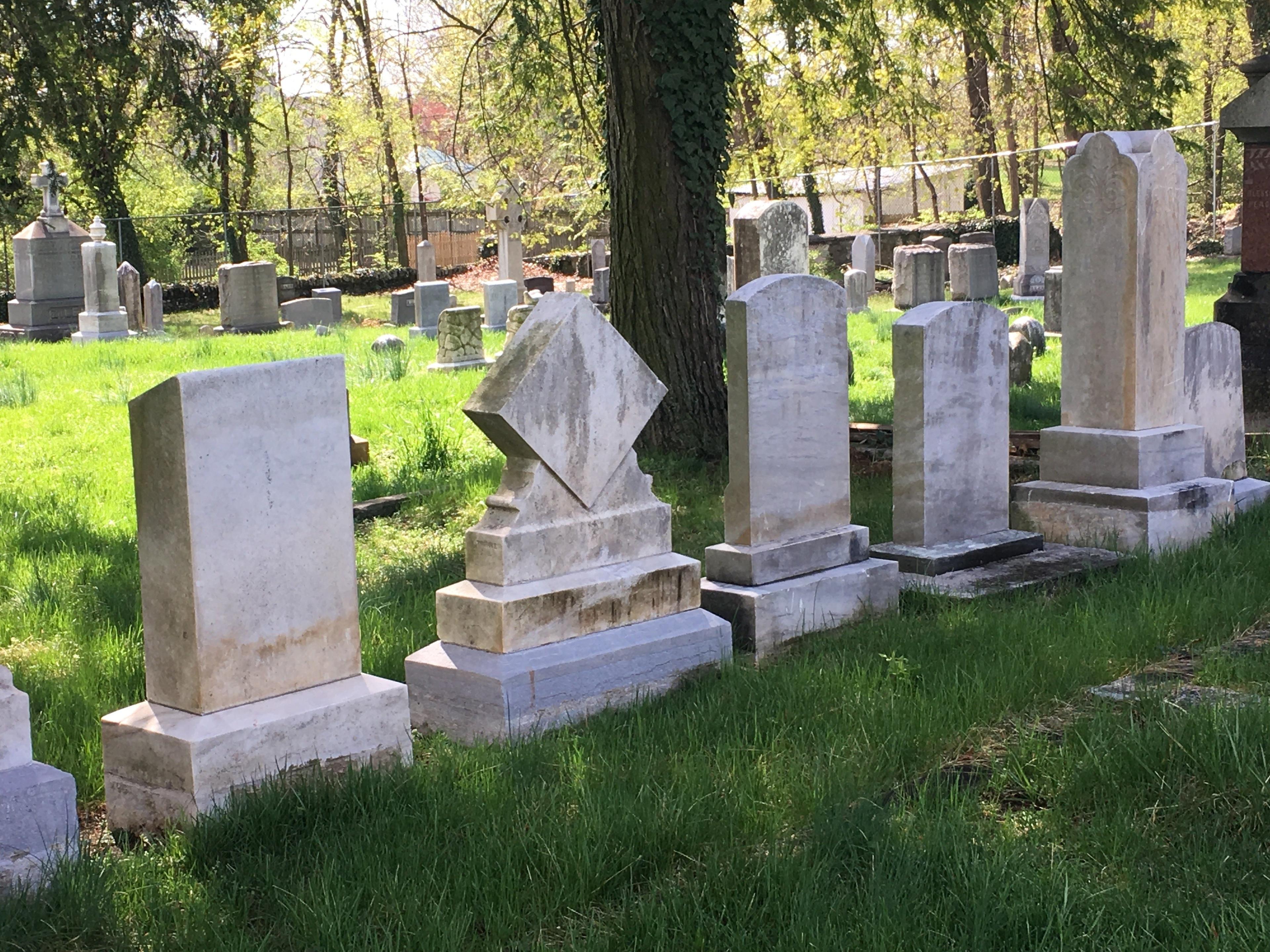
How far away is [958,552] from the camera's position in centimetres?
634

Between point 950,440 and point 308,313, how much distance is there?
20.2 meters

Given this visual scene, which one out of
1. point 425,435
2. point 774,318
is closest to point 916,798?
point 774,318

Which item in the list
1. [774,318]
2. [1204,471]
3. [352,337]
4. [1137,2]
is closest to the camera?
[774,318]

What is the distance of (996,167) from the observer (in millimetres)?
33594

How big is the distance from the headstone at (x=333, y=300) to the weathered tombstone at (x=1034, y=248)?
40.0 feet

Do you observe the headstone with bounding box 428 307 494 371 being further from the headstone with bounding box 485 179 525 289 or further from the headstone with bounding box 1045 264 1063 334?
the headstone with bounding box 485 179 525 289

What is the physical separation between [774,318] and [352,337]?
50.5ft

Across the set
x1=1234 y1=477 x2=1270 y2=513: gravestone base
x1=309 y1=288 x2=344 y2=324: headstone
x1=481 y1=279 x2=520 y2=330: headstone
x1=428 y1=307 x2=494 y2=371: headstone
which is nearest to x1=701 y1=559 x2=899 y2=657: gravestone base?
x1=1234 y1=477 x2=1270 y2=513: gravestone base

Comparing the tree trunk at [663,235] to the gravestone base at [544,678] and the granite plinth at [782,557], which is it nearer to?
the granite plinth at [782,557]

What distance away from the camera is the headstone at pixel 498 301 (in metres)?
21.4

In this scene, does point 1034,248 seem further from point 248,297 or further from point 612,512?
point 612,512

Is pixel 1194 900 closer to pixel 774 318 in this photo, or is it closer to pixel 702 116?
pixel 774 318

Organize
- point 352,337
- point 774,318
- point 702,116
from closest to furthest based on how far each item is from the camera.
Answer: point 774,318, point 702,116, point 352,337

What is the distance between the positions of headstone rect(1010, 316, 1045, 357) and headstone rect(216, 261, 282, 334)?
1384 centimetres
